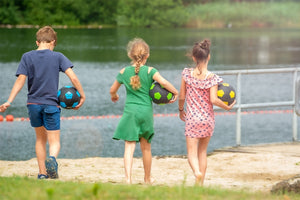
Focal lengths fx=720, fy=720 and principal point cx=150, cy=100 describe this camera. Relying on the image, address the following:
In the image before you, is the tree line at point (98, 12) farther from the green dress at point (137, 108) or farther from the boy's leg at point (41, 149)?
the green dress at point (137, 108)

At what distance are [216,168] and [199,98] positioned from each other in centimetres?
219

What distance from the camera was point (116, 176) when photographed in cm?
832

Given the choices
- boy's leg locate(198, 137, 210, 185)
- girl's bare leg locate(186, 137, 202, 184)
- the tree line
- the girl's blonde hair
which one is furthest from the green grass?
the tree line

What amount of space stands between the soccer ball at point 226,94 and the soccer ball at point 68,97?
4.78ft

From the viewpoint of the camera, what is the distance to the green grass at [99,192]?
5355 mm

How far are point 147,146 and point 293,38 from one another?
77.5 meters

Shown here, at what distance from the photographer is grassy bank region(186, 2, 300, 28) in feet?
322

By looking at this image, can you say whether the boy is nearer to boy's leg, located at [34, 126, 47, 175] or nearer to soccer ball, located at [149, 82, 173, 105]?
boy's leg, located at [34, 126, 47, 175]

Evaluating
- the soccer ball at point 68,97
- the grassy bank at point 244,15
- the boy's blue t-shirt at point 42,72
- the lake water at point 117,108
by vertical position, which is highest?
the grassy bank at point 244,15

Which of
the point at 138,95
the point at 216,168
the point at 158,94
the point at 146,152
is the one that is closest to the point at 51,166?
the point at 146,152

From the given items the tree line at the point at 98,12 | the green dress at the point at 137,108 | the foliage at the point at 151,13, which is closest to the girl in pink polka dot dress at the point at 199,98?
the green dress at the point at 137,108

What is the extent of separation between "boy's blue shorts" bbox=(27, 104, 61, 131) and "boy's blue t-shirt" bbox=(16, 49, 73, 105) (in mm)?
51

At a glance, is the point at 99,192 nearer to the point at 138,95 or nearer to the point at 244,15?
the point at 138,95

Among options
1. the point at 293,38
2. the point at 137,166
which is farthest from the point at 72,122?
the point at 293,38
